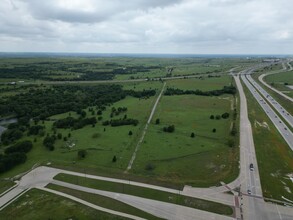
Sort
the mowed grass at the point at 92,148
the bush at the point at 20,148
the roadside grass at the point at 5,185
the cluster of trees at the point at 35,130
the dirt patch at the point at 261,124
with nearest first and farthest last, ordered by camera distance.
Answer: the roadside grass at the point at 5,185 < the mowed grass at the point at 92,148 < the bush at the point at 20,148 < the cluster of trees at the point at 35,130 < the dirt patch at the point at 261,124

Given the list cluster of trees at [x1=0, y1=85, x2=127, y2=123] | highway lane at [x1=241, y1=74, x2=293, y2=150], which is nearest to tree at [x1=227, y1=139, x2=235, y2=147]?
highway lane at [x1=241, y1=74, x2=293, y2=150]

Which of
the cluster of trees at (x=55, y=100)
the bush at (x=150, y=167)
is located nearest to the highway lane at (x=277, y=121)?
the bush at (x=150, y=167)

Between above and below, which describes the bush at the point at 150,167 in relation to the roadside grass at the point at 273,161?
below

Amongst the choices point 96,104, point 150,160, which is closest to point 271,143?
point 150,160

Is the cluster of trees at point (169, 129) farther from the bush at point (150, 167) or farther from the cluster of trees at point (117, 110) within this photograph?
the cluster of trees at point (117, 110)

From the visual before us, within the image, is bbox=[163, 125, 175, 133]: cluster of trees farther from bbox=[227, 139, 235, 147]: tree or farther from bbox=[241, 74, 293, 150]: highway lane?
bbox=[241, 74, 293, 150]: highway lane

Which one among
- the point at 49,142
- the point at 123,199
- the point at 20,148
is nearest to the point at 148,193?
the point at 123,199

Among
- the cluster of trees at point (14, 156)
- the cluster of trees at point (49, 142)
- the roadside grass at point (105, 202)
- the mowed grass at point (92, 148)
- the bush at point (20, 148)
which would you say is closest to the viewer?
the roadside grass at point (105, 202)

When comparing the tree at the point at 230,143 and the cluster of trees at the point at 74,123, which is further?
the cluster of trees at the point at 74,123
